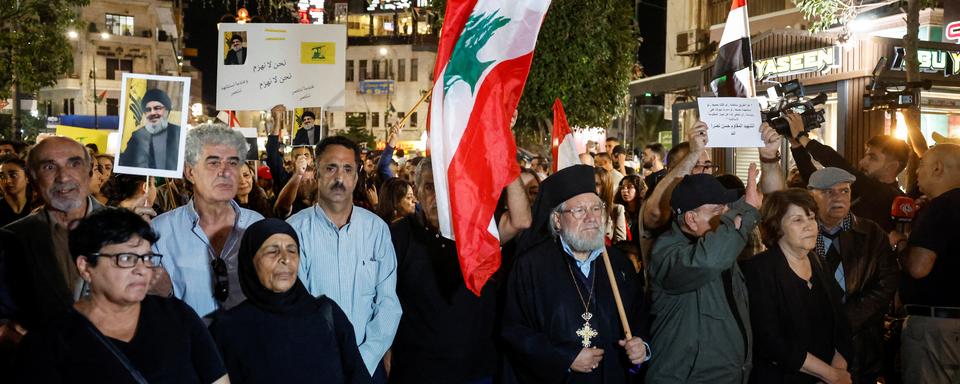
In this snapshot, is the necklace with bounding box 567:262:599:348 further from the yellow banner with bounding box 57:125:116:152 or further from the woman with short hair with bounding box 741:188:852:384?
the yellow banner with bounding box 57:125:116:152

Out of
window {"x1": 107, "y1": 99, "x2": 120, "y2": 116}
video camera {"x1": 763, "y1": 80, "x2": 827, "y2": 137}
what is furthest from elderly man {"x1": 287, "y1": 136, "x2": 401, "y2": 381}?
window {"x1": 107, "y1": 99, "x2": 120, "y2": 116}

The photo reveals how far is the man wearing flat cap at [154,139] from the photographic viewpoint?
5.51 m

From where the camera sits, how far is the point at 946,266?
5973 mm

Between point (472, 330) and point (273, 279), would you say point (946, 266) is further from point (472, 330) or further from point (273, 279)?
point (273, 279)

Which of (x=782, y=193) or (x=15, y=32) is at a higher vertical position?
(x=15, y=32)

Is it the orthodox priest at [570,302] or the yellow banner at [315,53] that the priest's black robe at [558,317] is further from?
the yellow banner at [315,53]

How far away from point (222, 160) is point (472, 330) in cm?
179

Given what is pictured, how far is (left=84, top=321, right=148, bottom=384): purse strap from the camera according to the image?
351cm

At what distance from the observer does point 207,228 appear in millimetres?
4922

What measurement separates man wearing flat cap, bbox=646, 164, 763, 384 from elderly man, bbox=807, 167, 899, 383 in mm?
1315

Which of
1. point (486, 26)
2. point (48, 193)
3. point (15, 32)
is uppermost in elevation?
point (15, 32)

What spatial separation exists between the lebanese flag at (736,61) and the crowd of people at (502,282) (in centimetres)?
81

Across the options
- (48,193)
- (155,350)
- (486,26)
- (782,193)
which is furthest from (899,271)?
(48,193)

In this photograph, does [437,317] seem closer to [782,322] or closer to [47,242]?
[782,322]
